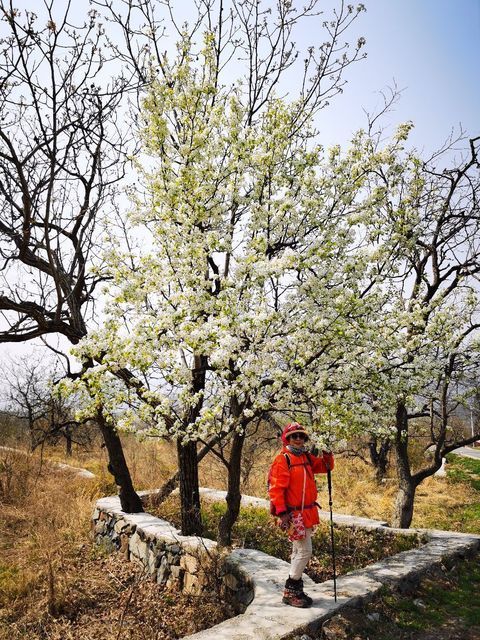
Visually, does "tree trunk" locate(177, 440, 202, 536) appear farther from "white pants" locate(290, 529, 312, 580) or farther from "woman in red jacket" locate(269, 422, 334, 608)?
"white pants" locate(290, 529, 312, 580)

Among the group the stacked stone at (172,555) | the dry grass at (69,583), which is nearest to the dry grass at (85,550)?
the dry grass at (69,583)

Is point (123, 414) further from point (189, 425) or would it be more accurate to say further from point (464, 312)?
point (464, 312)

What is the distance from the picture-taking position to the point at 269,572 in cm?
527

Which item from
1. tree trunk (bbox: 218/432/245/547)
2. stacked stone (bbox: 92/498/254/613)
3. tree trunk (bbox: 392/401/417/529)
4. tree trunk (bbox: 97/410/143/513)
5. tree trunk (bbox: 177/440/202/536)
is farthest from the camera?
tree trunk (bbox: 97/410/143/513)

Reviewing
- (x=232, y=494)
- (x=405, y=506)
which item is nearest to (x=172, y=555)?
(x=232, y=494)

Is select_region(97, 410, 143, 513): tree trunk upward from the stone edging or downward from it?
upward

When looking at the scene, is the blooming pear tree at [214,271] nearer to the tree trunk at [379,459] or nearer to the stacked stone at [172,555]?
the stacked stone at [172,555]

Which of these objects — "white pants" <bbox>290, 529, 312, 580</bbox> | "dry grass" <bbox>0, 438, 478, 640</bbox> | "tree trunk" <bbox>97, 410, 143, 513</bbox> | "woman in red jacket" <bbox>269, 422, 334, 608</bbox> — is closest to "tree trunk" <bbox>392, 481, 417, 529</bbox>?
"dry grass" <bbox>0, 438, 478, 640</bbox>

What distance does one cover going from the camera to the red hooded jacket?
474 cm

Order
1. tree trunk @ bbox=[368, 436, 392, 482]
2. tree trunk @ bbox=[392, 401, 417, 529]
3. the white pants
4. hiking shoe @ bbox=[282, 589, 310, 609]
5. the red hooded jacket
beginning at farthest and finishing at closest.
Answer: tree trunk @ bbox=[368, 436, 392, 482]
tree trunk @ bbox=[392, 401, 417, 529]
the red hooded jacket
the white pants
hiking shoe @ bbox=[282, 589, 310, 609]

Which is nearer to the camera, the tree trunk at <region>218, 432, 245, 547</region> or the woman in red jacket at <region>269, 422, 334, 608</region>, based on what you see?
the woman in red jacket at <region>269, 422, 334, 608</region>

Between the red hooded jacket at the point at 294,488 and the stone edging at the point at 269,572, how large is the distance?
2.58ft

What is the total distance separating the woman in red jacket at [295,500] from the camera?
4617 millimetres

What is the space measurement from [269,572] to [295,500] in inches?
44.5
